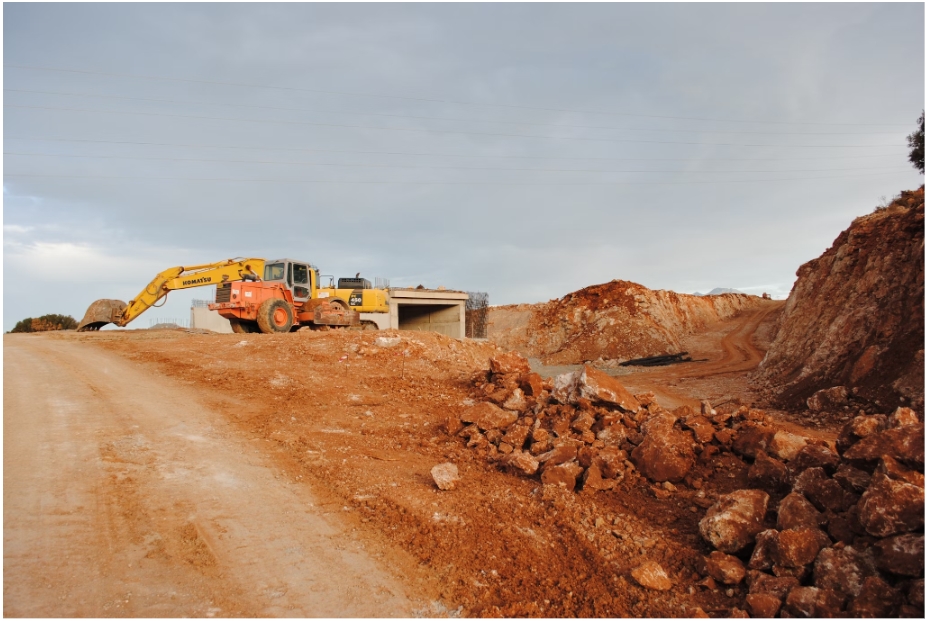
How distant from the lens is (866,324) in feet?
40.5

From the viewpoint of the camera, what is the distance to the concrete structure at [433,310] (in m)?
28.9

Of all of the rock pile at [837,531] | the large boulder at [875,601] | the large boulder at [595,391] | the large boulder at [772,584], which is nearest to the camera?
the large boulder at [875,601]

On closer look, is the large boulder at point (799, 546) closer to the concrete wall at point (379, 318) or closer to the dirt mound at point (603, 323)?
the concrete wall at point (379, 318)

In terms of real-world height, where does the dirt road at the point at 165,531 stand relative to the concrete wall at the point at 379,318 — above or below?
below

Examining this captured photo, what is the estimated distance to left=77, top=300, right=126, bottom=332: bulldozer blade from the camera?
21.1 m

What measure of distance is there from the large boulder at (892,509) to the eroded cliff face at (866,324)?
8.04 meters

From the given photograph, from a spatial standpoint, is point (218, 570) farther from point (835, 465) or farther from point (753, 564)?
point (835, 465)

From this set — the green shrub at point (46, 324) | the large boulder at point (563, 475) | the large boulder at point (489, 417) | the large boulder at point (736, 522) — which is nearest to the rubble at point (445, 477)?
the large boulder at point (563, 475)

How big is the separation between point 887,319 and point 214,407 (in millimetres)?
14424

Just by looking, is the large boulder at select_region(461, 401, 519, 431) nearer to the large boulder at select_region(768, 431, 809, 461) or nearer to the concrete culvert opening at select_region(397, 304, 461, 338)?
the large boulder at select_region(768, 431, 809, 461)

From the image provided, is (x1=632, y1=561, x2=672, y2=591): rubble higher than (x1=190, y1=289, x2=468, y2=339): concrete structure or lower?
lower

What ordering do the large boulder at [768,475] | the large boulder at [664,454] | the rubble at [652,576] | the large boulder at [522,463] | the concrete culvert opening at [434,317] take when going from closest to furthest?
the rubble at [652,576] < the large boulder at [768,475] < the large boulder at [664,454] < the large boulder at [522,463] < the concrete culvert opening at [434,317]

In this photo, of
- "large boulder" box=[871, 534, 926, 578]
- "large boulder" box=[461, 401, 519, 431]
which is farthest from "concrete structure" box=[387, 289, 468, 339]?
"large boulder" box=[871, 534, 926, 578]

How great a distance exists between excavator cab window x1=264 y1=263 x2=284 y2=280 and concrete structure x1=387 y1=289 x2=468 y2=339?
9.21m
